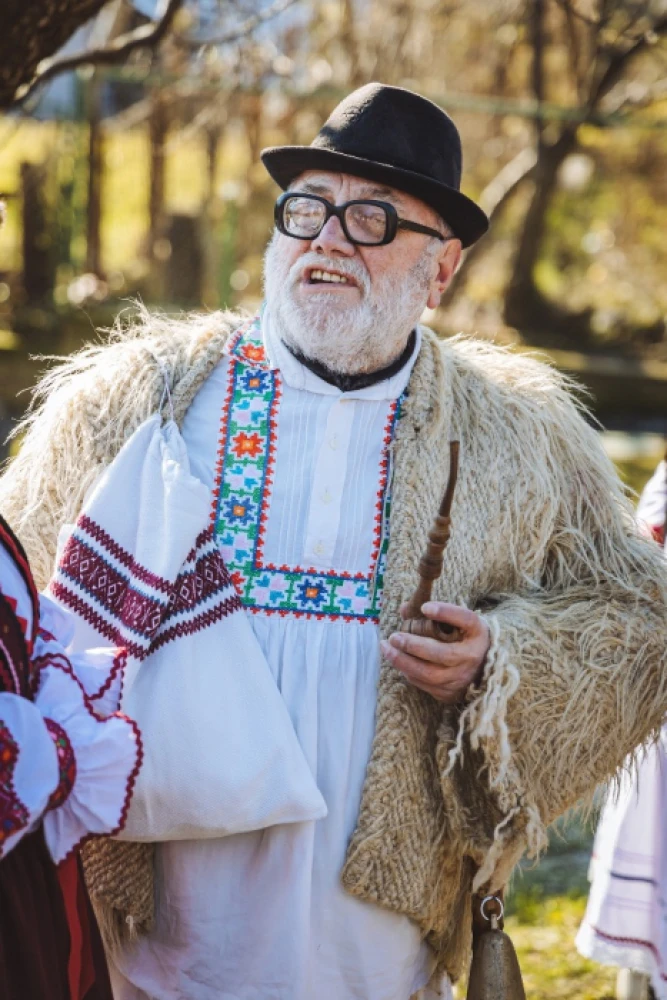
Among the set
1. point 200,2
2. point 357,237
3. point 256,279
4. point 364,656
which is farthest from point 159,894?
point 256,279

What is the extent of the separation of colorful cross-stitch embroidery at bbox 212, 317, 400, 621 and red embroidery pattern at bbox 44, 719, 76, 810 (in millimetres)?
626

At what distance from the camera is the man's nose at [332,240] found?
2.19 m

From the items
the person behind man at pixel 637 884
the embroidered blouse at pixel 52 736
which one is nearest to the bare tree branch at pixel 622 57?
the person behind man at pixel 637 884

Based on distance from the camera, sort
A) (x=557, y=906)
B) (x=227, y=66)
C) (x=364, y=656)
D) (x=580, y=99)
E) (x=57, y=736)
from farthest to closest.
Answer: (x=580, y=99), (x=227, y=66), (x=557, y=906), (x=364, y=656), (x=57, y=736)

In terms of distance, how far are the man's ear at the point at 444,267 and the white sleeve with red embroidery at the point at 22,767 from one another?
1.25 meters

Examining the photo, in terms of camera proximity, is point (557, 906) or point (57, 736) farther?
point (557, 906)

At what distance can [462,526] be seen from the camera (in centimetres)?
226

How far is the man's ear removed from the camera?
2.39 m

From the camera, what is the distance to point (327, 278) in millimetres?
2236

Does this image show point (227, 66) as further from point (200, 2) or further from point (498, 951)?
point (498, 951)

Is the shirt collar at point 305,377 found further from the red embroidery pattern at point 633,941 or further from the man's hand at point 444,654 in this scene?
the red embroidery pattern at point 633,941

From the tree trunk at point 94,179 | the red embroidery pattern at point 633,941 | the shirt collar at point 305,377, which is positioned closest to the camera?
the shirt collar at point 305,377

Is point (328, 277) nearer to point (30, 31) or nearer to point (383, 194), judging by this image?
point (383, 194)

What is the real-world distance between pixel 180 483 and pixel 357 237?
601mm
